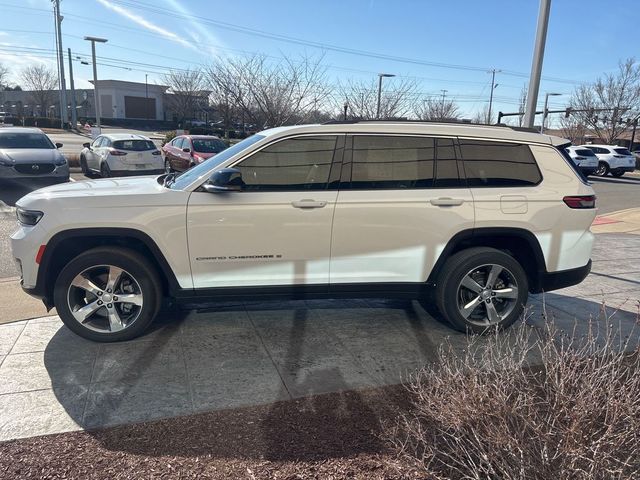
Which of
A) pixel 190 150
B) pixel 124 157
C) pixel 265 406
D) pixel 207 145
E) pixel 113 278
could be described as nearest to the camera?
pixel 265 406

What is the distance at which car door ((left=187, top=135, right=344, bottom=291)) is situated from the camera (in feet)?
12.6

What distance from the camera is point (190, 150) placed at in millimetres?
16797

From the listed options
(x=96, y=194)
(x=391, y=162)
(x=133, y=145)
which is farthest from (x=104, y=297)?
(x=133, y=145)

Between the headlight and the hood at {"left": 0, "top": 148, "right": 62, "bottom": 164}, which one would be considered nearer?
the headlight

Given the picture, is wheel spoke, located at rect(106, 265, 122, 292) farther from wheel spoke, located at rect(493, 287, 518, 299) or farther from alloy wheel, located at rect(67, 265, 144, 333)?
wheel spoke, located at rect(493, 287, 518, 299)

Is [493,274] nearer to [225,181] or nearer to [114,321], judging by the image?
[225,181]

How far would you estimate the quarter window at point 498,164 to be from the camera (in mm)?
4207

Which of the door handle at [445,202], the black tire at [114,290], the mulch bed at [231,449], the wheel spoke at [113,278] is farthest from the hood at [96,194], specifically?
the door handle at [445,202]

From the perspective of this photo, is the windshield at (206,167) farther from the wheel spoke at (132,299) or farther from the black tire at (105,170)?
the black tire at (105,170)

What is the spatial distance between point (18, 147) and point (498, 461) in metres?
13.8

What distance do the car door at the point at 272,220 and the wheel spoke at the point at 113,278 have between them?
61 centimetres

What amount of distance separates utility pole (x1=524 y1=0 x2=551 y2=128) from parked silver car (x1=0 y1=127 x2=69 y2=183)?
10.9 m

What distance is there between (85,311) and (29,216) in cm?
86

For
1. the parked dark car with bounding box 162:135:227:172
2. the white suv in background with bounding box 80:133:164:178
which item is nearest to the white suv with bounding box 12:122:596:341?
the white suv in background with bounding box 80:133:164:178
